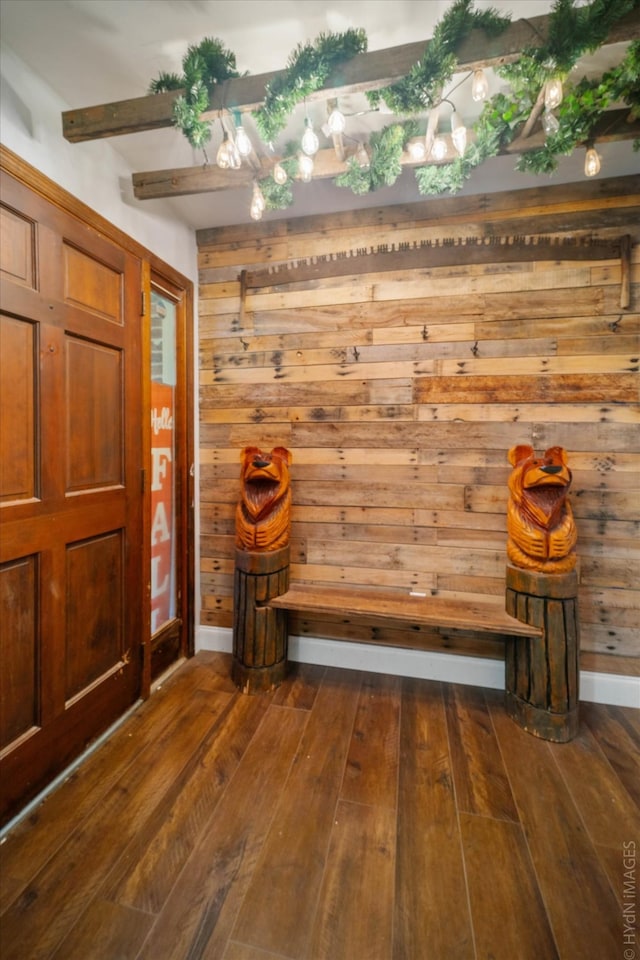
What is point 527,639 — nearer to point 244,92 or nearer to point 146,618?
point 146,618

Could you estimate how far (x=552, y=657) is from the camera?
1702mm

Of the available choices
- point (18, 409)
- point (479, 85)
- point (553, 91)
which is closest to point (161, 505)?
point (18, 409)

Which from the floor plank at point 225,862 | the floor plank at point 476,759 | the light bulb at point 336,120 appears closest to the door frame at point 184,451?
the floor plank at point 225,862

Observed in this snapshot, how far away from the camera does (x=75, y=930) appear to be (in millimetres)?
1025

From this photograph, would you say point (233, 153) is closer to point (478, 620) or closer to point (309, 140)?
point (309, 140)

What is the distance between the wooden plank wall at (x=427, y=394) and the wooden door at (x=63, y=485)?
0.69 metres

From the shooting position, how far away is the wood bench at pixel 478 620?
1699 millimetres

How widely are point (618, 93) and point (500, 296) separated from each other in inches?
31.9

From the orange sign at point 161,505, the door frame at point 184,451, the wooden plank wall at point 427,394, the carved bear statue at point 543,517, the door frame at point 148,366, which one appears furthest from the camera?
the door frame at point 184,451

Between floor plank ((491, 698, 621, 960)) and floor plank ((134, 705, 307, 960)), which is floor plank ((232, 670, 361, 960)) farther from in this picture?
floor plank ((491, 698, 621, 960))

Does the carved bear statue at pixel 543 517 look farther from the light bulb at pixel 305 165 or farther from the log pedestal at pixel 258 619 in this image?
the light bulb at pixel 305 165

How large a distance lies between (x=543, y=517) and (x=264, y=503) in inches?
51.3

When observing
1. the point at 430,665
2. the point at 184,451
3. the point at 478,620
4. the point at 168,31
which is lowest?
the point at 430,665

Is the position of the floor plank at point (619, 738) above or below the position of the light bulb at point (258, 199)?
below
